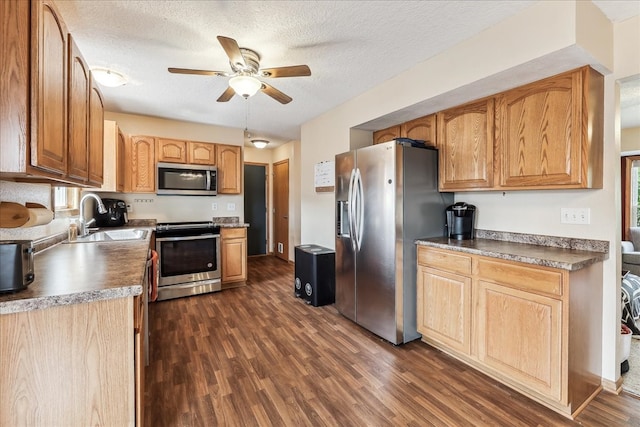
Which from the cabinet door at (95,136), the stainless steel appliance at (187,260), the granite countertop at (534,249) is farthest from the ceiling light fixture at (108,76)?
the granite countertop at (534,249)

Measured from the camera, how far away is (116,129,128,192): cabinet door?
136 inches

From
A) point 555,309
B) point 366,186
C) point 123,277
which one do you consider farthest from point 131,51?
point 555,309

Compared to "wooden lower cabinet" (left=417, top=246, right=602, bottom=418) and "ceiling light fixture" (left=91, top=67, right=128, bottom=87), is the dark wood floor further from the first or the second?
"ceiling light fixture" (left=91, top=67, right=128, bottom=87)

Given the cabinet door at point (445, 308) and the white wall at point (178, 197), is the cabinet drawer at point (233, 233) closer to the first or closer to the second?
the white wall at point (178, 197)

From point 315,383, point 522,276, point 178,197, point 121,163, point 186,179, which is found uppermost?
point 121,163

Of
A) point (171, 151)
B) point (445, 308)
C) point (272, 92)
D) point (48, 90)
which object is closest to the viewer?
point (48, 90)

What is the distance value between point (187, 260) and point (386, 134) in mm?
2911

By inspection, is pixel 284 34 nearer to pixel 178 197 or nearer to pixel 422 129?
pixel 422 129

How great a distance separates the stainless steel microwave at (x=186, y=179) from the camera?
13.0ft

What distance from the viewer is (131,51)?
232 cm

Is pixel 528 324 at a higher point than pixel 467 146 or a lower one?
lower

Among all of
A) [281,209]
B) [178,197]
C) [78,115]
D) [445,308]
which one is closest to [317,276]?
[445,308]

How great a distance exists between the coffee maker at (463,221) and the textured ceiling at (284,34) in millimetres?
1298

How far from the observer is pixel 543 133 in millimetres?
2002
